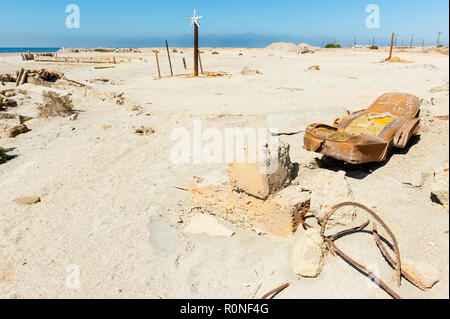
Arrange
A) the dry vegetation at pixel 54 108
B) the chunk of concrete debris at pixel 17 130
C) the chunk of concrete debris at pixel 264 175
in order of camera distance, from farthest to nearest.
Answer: the dry vegetation at pixel 54 108 < the chunk of concrete debris at pixel 17 130 < the chunk of concrete debris at pixel 264 175

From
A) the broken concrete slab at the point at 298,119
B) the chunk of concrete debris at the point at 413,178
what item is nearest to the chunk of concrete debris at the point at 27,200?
the broken concrete slab at the point at 298,119

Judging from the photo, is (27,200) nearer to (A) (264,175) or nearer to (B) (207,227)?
(B) (207,227)

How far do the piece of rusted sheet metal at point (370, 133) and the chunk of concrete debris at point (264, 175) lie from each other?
0.58 meters

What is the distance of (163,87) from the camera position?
45.1 ft

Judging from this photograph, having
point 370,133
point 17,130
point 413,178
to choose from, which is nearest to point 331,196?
point 413,178

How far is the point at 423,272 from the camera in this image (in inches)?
80.7

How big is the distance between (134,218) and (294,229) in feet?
7.95

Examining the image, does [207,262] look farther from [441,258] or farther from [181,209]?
[441,258]

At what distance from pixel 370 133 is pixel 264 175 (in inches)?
77.7

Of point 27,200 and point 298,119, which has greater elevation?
point 298,119

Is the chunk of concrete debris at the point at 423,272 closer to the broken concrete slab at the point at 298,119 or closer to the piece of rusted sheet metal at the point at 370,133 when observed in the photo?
the piece of rusted sheet metal at the point at 370,133

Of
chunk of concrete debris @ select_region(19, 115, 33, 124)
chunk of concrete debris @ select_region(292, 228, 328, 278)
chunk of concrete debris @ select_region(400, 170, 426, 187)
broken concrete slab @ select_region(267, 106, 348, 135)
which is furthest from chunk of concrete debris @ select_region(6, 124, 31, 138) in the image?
chunk of concrete debris @ select_region(400, 170, 426, 187)

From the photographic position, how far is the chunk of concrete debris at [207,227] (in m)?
3.86

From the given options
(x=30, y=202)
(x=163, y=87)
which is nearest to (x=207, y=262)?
(x=30, y=202)
